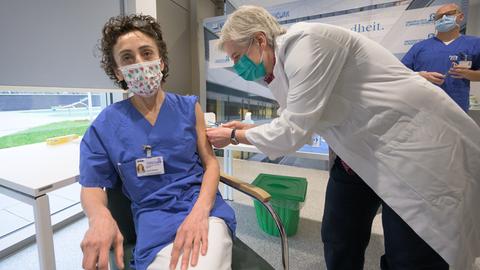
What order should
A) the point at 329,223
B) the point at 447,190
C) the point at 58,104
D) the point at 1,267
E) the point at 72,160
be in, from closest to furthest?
the point at 447,190
the point at 329,223
the point at 72,160
the point at 1,267
the point at 58,104

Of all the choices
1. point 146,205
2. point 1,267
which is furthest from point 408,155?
point 1,267

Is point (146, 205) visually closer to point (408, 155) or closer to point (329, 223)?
point (329, 223)

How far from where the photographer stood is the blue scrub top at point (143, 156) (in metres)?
0.92

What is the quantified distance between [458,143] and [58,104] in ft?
8.44

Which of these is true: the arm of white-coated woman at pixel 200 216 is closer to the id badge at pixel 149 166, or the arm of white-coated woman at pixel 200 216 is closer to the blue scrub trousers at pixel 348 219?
the id badge at pixel 149 166

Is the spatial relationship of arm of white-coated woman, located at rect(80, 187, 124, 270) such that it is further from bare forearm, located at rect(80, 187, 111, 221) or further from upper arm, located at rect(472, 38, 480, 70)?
upper arm, located at rect(472, 38, 480, 70)

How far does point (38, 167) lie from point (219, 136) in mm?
885

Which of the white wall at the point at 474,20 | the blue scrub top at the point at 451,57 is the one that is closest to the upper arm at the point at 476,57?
the blue scrub top at the point at 451,57

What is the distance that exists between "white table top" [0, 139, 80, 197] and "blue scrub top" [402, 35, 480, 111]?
8.73 ft

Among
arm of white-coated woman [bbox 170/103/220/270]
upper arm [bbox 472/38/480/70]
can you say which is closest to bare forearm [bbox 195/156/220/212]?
arm of white-coated woman [bbox 170/103/220/270]

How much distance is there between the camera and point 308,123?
0.84 metres

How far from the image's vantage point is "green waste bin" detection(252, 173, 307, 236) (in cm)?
181

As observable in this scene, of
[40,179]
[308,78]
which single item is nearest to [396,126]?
[308,78]

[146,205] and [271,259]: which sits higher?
[146,205]
